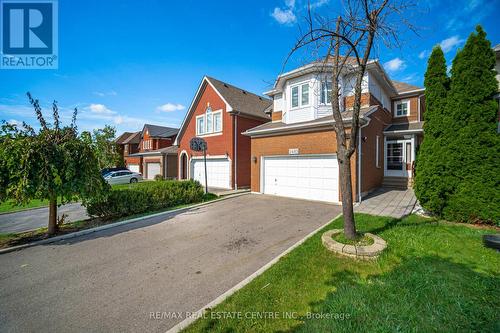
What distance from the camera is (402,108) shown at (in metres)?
15.4

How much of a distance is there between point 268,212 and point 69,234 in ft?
21.8

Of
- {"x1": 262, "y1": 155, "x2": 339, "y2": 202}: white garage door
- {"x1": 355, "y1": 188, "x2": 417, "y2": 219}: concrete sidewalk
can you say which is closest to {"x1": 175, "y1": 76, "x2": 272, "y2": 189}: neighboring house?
{"x1": 262, "y1": 155, "x2": 339, "y2": 202}: white garage door

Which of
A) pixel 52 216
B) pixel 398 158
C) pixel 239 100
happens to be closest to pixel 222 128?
pixel 239 100

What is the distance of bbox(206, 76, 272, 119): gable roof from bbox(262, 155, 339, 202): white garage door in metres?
5.04

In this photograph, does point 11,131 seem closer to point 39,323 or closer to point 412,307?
point 39,323

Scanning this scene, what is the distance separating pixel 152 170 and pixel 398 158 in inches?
999

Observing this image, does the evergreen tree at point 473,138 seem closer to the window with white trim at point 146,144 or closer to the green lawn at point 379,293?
the green lawn at point 379,293

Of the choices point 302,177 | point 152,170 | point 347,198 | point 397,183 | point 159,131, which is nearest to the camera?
point 347,198

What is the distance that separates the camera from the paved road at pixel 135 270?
9.78 ft

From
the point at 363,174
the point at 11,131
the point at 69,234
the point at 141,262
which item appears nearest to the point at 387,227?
the point at 363,174

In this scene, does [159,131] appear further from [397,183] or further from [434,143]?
[434,143]

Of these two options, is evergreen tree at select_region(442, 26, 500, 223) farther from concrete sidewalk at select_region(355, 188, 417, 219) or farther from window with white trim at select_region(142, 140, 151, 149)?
window with white trim at select_region(142, 140, 151, 149)

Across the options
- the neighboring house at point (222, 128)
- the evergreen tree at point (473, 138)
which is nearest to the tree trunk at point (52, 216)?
the neighboring house at point (222, 128)

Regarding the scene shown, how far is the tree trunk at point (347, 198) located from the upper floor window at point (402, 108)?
14240 mm
